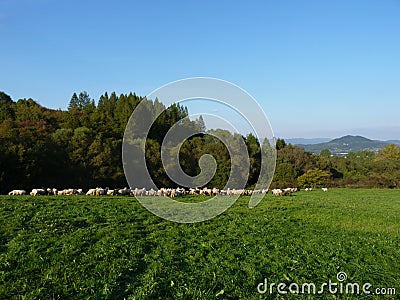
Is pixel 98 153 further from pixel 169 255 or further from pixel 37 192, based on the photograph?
pixel 169 255

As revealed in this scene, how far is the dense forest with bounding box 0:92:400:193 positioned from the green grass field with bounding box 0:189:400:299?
21488 millimetres

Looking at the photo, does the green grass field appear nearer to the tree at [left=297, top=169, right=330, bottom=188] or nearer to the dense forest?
the dense forest

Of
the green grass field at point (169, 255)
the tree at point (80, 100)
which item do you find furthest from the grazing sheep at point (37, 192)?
the tree at point (80, 100)

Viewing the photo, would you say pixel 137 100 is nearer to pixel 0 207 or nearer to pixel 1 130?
pixel 1 130

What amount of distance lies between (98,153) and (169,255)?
42.2 meters

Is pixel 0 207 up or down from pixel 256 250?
up

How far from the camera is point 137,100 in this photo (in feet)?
234

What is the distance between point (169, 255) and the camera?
32.7 feet

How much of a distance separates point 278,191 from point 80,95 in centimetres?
7422

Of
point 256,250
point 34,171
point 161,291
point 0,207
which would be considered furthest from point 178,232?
point 34,171

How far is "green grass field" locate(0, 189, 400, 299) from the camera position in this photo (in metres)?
7.79

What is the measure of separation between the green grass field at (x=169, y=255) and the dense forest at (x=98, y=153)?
21488 millimetres

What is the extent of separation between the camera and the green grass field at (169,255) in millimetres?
7789

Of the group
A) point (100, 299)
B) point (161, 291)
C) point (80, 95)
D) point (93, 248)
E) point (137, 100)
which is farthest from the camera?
point (80, 95)
